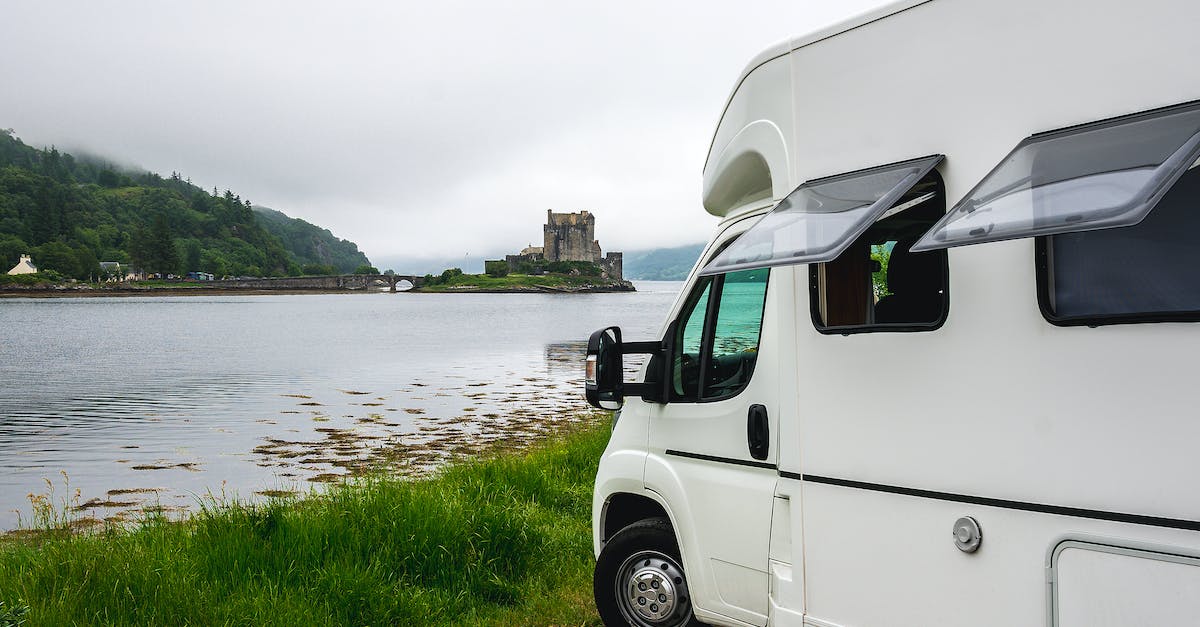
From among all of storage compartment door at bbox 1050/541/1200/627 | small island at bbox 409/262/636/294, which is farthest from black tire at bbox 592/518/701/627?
small island at bbox 409/262/636/294

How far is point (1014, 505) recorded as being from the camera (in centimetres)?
297

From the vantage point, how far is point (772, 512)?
3.89 m

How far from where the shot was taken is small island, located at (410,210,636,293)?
16638 centimetres

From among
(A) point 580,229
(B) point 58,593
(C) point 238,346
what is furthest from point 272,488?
(A) point 580,229

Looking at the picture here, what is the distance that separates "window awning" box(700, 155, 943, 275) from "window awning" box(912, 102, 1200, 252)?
38 cm

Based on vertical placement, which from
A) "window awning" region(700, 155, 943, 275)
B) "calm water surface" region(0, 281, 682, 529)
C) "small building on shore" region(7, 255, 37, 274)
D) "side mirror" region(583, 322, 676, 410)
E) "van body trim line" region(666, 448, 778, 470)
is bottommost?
"calm water surface" region(0, 281, 682, 529)

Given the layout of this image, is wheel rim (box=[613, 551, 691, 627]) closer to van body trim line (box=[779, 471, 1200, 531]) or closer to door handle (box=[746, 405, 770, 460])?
door handle (box=[746, 405, 770, 460])

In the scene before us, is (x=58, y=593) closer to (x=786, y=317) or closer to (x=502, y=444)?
(x=786, y=317)

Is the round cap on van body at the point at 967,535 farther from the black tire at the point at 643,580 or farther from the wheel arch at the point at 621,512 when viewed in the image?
the wheel arch at the point at 621,512

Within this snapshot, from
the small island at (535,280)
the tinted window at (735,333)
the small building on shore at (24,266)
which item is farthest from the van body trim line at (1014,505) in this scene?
the small building on shore at (24,266)

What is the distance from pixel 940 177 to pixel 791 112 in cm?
80

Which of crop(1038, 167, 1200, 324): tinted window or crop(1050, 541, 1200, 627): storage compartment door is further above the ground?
crop(1038, 167, 1200, 324): tinted window

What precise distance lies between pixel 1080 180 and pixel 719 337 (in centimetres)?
222

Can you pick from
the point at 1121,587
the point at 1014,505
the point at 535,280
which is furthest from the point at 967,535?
the point at 535,280
